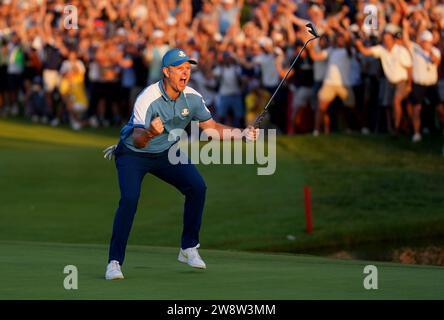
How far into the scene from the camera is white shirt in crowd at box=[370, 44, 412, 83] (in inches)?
966

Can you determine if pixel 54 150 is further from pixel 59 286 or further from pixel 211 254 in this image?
pixel 59 286

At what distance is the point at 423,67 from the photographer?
24.4m

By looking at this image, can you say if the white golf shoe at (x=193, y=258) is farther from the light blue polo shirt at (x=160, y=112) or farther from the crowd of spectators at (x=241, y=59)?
the crowd of spectators at (x=241, y=59)

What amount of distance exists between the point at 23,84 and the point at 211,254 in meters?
22.5

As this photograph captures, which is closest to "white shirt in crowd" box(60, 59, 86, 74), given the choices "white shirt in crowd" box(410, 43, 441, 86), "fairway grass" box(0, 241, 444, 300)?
"white shirt in crowd" box(410, 43, 441, 86)

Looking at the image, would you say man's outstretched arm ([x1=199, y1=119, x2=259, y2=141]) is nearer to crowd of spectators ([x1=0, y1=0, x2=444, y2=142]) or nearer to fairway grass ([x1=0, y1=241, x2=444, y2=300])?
fairway grass ([x1=0, y1=241, x2=444, y2=300])

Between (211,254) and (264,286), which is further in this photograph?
(211,254)

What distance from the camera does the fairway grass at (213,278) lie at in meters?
9.77

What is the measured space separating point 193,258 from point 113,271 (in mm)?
1262

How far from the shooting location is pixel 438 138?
25.2m

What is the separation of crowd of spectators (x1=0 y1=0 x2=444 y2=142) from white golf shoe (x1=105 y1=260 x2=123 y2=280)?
12921mm

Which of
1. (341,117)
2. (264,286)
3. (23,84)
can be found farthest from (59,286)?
(23,84)

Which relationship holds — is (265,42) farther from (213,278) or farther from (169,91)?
(213,278)
